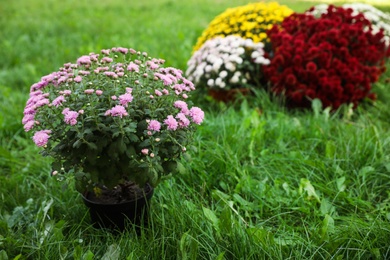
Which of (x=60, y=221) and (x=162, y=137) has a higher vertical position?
(x=162, y=137)

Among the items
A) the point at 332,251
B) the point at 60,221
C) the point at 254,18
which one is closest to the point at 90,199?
the point at 60,221

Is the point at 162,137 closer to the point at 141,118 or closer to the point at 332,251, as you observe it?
the point at 141,118

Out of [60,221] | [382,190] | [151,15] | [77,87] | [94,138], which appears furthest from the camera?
[151,15]

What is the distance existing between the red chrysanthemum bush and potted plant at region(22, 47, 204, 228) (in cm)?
177

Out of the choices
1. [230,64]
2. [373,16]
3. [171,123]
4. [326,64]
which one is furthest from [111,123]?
[373,16]

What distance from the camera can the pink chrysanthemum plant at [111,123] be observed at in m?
1.76

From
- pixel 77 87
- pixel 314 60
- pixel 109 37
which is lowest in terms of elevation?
pixel 109 37

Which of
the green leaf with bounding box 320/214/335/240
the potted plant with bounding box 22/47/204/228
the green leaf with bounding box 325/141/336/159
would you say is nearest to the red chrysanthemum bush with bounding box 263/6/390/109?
the green leaf with bounding box 325/141/336/159

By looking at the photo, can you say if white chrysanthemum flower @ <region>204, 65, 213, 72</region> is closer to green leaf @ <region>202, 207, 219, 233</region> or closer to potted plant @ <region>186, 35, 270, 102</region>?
potted plant @ <region>186, 35, 270, 102</region>

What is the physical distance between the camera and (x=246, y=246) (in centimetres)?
184

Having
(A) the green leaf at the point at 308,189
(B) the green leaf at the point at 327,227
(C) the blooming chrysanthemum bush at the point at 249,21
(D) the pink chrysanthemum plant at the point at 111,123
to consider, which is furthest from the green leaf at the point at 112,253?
(C) the blooming chrysanthemum bush at the point at 249,21

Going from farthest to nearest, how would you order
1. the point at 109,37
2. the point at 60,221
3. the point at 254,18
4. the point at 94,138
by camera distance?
1. the point at 109,37
2. the point at 254,18
3. the point at 60,221
4. the point at 94,138

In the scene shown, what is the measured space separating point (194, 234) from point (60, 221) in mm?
675

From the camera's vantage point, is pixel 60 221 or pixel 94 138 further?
pixel 60 221
